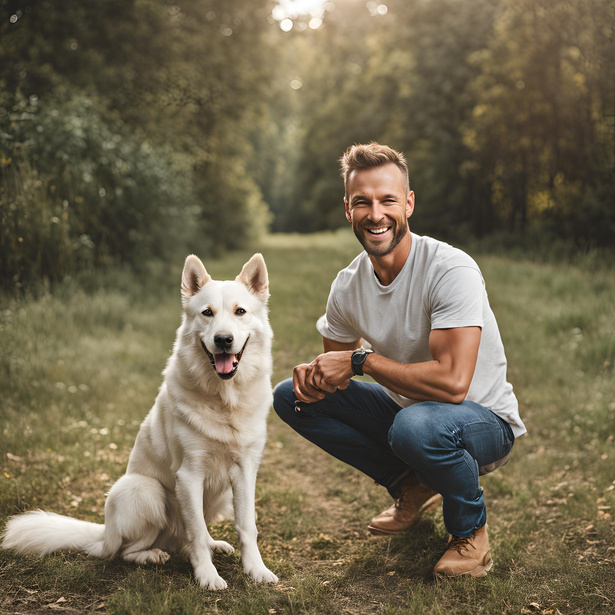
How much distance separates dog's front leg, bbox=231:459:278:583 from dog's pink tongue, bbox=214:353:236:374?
467 mm

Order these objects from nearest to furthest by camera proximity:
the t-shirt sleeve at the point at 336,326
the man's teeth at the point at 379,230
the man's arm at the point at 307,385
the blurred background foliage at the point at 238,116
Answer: the man's teeth at the point at 379,230 < the man's arm at the point at 307,385 < the t-shirt sleeve at the point at 336,326 < the blurred background foliage at the point at 238,116

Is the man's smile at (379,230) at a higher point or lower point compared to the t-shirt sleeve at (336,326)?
higher

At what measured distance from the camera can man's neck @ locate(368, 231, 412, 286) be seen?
9.31 ft

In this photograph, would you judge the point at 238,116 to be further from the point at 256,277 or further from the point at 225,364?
the point at 225,364

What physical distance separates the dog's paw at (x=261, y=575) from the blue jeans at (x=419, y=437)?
0.78m

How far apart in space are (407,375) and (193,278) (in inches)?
46.9

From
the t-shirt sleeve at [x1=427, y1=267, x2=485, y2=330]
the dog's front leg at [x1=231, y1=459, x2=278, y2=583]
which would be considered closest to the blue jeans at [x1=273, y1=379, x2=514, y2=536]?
the t-shirt sleeve at [x1=427, y1=267, x2=485, y2=330]

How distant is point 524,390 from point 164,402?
3865mm

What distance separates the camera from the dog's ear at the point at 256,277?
2871 millimetres

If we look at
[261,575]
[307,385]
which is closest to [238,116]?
[307,385]

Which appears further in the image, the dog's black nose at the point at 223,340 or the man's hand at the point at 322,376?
the man's hand at the point at 322,376

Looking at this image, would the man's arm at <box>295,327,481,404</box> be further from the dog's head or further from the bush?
the bush

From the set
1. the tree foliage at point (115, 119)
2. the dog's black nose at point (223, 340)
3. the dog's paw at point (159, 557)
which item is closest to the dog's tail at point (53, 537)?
the dog's paw at point (159, 557)

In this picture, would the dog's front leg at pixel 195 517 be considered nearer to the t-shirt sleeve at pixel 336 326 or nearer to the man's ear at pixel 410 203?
the t-shirt sleeve at pixel 336 326
